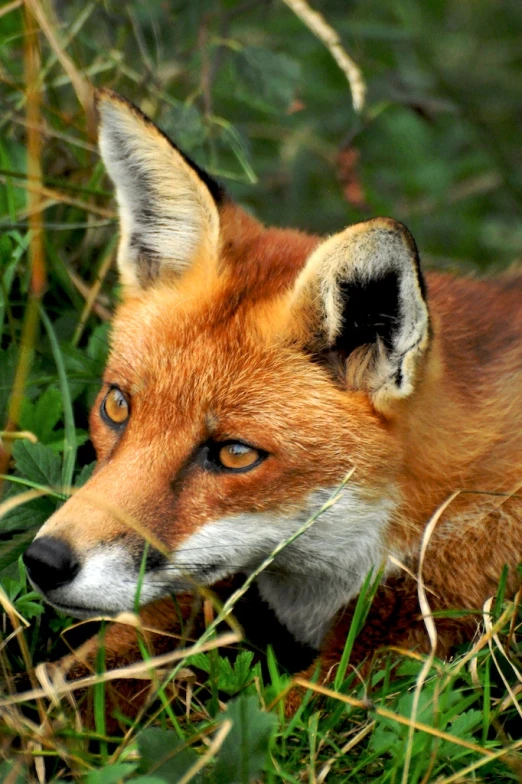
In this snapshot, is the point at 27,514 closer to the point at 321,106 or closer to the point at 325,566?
the point at 325,566

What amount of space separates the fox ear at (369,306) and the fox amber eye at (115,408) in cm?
73

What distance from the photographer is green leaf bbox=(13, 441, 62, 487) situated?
3.54 metres

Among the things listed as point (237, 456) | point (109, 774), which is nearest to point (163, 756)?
point (109, 774)

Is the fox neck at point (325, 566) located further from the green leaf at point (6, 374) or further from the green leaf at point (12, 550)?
the green leaf at point (6, 374)

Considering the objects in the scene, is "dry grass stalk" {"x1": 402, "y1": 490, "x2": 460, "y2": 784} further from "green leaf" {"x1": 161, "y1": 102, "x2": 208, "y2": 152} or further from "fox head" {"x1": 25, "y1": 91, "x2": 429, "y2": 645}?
"green leaf" {"x1": 161, "y1": 102, "x2": 208, "y2": 152}

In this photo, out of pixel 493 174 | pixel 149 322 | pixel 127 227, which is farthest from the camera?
pixel 493 174

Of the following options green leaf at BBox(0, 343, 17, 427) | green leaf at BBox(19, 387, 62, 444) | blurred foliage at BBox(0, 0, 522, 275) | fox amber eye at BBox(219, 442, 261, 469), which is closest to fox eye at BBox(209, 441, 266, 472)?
fox amber eye at BBox(219, 442, 261, 469)

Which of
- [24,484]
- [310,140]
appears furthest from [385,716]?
[310,140]

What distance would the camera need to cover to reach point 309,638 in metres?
3.63

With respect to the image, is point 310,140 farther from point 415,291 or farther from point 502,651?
point 502,651

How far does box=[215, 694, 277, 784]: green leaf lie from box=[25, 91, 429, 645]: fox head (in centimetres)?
63

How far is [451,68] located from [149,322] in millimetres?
6050

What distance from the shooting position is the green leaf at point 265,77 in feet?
16.5

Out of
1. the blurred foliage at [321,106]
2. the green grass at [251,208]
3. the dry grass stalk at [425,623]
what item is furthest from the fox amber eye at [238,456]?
the blurred foliage at [321,106]
